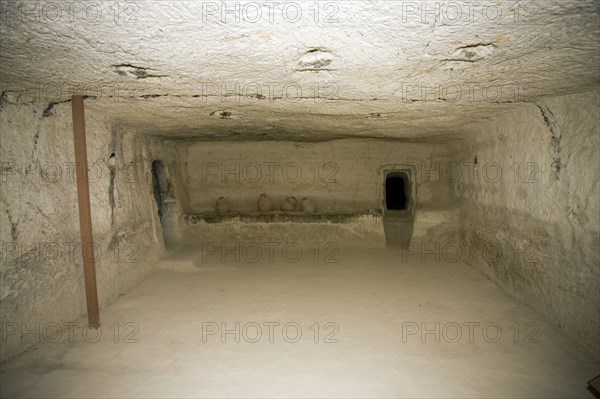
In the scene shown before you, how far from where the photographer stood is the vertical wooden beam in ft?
11.1

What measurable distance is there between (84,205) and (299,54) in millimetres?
2587

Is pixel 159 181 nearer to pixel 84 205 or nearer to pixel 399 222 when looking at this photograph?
pixel 84 205

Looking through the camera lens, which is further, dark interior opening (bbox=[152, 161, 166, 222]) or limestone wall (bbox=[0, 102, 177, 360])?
dark interior opening (bbox=[152, 161, 166, 222])

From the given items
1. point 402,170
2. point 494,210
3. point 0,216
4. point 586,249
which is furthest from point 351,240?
point 0,216

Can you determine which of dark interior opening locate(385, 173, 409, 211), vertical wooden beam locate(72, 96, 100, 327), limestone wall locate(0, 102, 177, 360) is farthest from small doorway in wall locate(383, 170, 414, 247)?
vertical wooden beam locate(72, 96, 100, 327)

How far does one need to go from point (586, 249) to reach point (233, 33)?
343 cm

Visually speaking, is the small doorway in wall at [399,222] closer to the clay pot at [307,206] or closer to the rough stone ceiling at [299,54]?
the clay pot at [307,206]

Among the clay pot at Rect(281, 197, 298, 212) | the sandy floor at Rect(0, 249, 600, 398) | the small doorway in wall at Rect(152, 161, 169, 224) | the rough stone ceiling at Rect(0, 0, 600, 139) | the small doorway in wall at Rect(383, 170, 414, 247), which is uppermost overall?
the rough stone ceiling at Rect(0, 0, 600, 139)

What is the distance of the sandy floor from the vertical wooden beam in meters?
0.32

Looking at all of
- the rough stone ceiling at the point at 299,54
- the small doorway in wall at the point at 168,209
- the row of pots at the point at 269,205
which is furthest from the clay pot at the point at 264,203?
the rough stone ceiling at the point at 299,54

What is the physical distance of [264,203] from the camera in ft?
24.2

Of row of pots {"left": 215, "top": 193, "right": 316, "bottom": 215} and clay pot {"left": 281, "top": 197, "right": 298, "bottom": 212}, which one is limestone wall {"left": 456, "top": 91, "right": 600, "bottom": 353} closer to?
row of pots {"left": 215, "top": 193, "right": 316, "bottom": 215}

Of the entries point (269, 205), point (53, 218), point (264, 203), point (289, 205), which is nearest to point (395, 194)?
point (289, 205)

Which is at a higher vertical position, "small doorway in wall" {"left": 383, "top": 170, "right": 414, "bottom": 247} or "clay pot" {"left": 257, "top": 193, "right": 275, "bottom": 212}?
"clay pot" {"left": 257, "top": 193, "right": 275, "bottom": 212}
